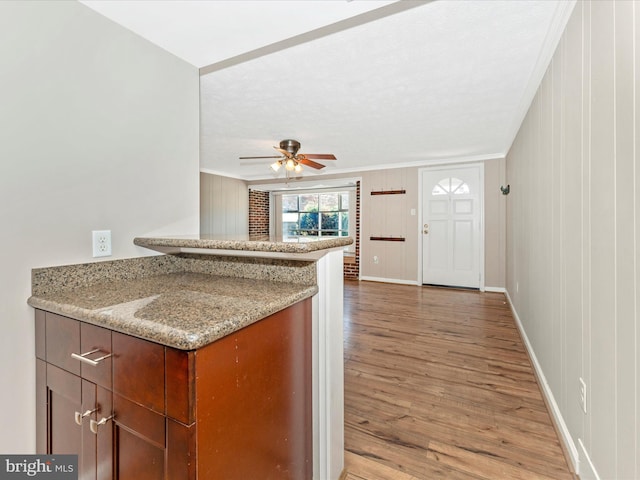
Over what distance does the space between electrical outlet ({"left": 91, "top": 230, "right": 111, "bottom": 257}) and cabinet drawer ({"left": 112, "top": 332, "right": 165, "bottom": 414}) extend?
2.36 ft

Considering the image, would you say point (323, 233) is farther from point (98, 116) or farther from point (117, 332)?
point (117, 332)

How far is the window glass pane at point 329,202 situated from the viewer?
705 centimetres

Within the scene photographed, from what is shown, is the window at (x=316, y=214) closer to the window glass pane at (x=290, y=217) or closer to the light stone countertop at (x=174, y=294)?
the window glass pane at (x=290, y=217)

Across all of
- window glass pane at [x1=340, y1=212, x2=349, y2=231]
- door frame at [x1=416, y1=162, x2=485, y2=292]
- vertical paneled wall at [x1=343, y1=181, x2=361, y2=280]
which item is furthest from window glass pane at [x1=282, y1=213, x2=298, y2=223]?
door frame at [x1=416, y1=162, x2=485, y2=292]

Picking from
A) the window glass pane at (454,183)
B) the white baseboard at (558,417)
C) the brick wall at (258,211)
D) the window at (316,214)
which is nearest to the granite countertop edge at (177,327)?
the white baseboard at (558,417)

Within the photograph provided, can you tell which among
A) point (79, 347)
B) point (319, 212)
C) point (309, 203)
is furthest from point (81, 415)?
point (309, 203)

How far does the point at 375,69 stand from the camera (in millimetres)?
2209

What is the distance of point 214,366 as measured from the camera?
81 centimetres

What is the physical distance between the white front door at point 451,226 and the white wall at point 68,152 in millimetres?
4574

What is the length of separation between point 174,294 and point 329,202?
6141mm

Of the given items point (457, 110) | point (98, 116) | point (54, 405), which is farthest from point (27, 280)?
point (457, 110)

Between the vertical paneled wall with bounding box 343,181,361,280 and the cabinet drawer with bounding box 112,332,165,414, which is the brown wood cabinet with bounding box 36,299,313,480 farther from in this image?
the vertical paneled wall with bounding box 343,181,361,280

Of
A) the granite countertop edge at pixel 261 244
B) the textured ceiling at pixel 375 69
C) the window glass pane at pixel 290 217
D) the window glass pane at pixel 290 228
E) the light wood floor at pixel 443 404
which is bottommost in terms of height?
the light wood floor at pixel 443 404

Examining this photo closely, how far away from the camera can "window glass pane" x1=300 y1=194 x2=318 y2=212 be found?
7320 millimetres
